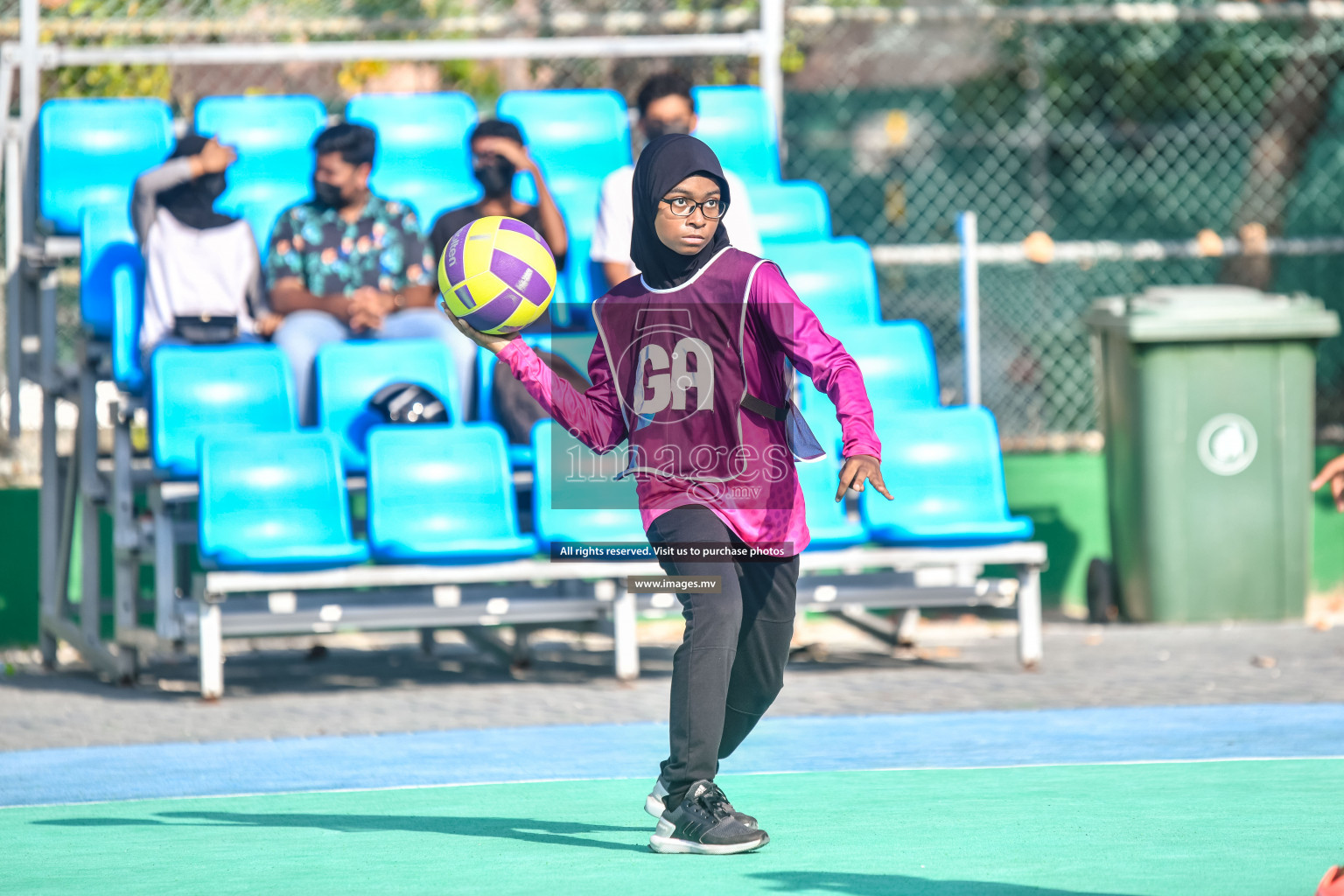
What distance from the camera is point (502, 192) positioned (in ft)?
30.9

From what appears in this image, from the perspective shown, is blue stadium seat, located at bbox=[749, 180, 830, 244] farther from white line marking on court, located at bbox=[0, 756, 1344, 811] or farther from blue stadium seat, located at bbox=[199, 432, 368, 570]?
white line marking on court, located at bbox=[0, 756, 1344, 811]

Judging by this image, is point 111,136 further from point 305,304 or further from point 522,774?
point 522,774

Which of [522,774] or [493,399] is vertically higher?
[493,399]

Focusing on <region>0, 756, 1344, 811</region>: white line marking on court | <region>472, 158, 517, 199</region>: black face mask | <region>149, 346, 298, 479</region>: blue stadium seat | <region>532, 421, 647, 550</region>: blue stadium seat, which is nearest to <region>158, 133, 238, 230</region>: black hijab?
<region>149, 346, 298, 479</region>: blue stadium seat

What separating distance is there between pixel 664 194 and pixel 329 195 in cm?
478

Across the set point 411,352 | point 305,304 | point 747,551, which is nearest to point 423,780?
point 747,551

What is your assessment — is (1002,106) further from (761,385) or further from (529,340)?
(761,385)

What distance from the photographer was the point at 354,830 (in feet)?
17.2

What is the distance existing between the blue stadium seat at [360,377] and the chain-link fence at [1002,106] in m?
2.47

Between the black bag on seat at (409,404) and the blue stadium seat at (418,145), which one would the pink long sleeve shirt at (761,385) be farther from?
Result: the blue stadium seat at (418,145)

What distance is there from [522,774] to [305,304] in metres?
3.77

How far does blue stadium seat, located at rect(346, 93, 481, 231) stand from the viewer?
10266 mm

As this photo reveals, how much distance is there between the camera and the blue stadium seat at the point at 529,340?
8.84 m

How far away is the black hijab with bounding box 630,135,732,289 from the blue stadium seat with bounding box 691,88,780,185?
17.5 ft
